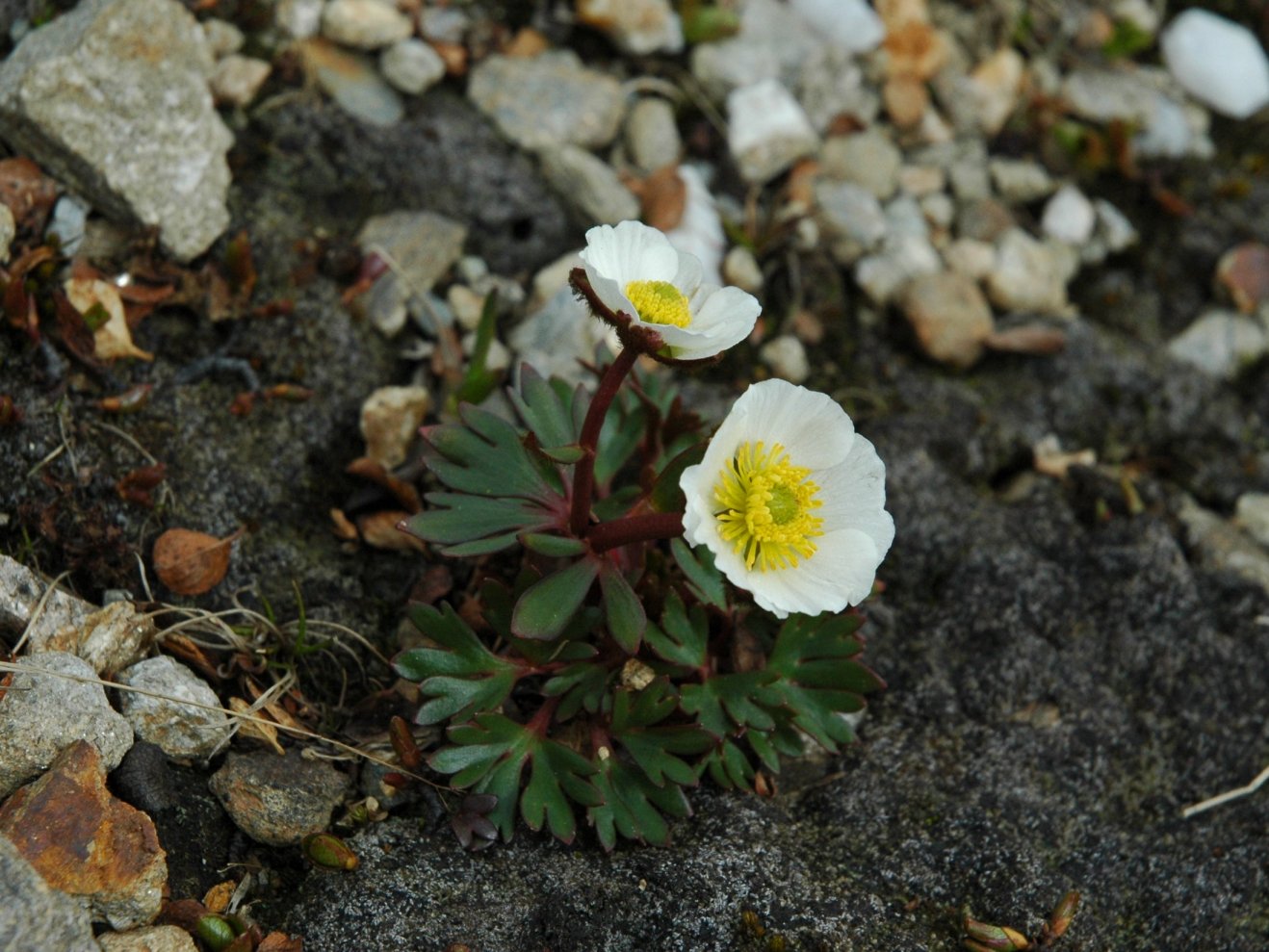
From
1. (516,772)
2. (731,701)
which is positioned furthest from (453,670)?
(731,701)

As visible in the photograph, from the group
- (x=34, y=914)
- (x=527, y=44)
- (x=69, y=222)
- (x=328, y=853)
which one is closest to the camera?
(x=34, y=914)

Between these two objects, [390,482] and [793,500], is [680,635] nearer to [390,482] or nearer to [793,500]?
[793,500]

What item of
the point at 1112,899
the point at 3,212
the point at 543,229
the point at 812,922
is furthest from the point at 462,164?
the point at 1112,899

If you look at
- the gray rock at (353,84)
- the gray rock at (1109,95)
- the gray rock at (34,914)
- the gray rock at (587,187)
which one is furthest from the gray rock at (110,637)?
the gray rock at (1109,95)

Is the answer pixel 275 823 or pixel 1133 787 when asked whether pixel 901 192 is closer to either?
pixel 1133 787

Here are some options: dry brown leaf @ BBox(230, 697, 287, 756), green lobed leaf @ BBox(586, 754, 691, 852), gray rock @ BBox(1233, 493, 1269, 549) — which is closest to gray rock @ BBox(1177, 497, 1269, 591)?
gray rock @ BBox(1233, 493, 1269, 549)

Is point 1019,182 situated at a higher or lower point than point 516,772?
higher
